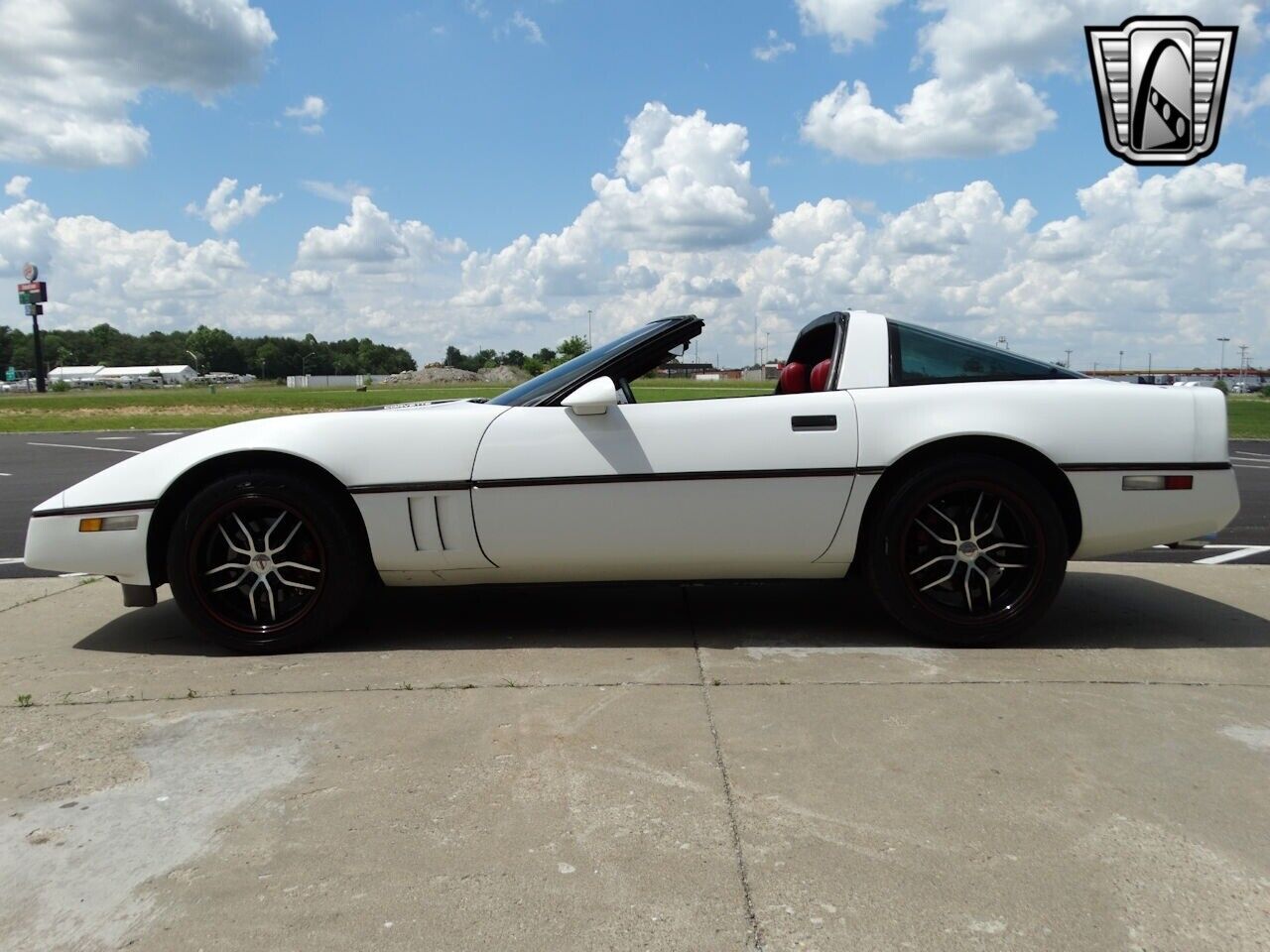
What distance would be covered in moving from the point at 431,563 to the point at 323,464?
56 cm

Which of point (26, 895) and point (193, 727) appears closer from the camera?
point (26, 895)

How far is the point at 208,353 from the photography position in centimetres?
16400

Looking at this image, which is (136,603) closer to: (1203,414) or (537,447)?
(537,447)

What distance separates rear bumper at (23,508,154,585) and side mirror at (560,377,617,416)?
5.48 feet

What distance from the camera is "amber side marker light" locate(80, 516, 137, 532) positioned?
370 centimetres

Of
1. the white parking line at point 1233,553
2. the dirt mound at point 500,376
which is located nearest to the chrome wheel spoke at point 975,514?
the white parking line at point 1233,553

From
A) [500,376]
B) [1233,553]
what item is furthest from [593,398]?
[500,376]

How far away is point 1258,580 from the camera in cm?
500

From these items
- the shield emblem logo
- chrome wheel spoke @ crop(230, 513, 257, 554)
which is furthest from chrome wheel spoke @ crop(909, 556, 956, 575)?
the shield emblem logo

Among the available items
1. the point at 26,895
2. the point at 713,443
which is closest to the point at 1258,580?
the point at 713,443

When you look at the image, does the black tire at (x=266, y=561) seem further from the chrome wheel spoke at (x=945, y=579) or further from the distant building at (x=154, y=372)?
the distant building at (x=154, y=372)

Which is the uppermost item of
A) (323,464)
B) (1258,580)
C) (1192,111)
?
(1192,111)

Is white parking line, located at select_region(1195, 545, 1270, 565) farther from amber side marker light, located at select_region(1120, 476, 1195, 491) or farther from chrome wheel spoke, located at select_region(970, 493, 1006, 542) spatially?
chrome wheel spoke, located at select_region(970, 493, 1006, 542)

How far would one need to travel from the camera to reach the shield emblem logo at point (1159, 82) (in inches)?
316
